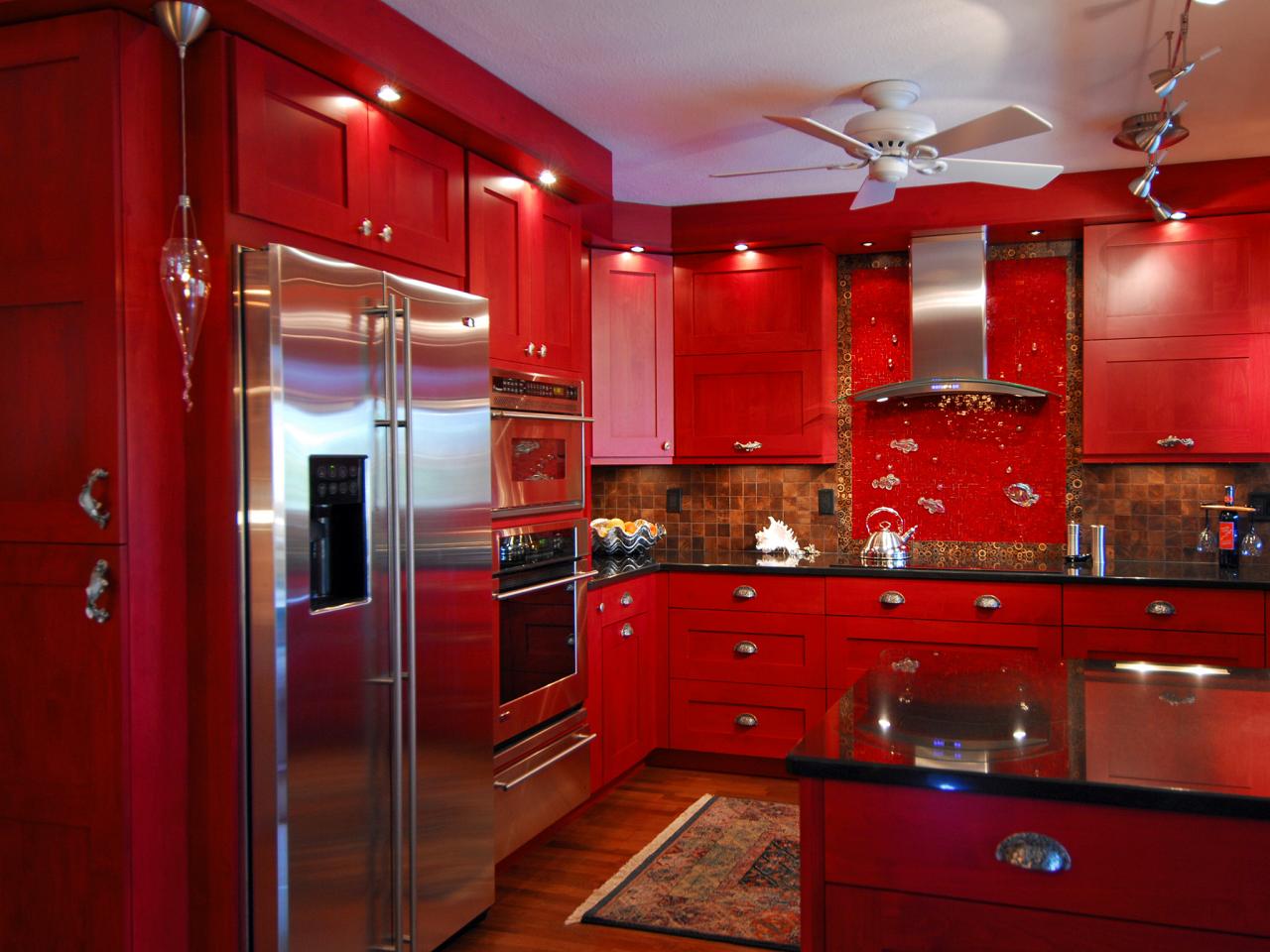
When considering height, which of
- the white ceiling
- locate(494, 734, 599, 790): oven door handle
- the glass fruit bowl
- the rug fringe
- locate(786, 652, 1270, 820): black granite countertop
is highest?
the white ceiling

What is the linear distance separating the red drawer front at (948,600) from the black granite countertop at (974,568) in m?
0.04

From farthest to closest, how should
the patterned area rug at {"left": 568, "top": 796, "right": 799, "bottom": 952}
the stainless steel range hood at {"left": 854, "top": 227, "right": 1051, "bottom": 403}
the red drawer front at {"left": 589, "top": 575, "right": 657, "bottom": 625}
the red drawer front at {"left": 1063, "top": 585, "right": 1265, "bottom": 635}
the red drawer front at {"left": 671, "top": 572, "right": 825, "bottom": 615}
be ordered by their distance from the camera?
the stainless steel range hood at {"left": 854, "top": 227, "right": 1051, "bottom": 403}, the red drawer front at {"left": 671, "top": 572, "right": 825, "bottom": 615}, the red drawer front at {"left": 589, "top": 575, "right": 657, "bottom": 625}, the red drawer front at {"left": 1063, "top": 585, "right": 1265, "bottom": 635}, the patterned area rug at {"left": 568, "top": 796, "right": 799, "bottom": 952}

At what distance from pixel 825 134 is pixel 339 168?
1.28 meters

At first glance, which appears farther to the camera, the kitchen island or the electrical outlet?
the electrical outlet

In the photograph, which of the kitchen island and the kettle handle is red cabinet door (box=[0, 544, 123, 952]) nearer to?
the kitchen island

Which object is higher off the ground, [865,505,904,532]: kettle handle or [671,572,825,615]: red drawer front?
[865,505,904,532]: kettle handle

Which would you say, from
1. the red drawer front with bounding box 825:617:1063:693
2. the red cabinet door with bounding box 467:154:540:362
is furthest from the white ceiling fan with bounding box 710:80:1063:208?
the red drawer front with bounding box 825:617:1063:693

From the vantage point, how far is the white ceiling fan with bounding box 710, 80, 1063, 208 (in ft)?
9.30

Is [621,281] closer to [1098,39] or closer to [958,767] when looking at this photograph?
[1098,39]

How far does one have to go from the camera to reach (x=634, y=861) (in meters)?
3.44

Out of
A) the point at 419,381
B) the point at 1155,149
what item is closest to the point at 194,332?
the point at 419,381

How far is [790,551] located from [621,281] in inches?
57.4

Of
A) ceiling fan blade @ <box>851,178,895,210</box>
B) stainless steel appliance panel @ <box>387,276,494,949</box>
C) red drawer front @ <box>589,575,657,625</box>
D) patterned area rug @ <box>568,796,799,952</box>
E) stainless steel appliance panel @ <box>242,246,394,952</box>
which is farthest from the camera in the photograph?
red drawer front @ <box>589,575,657,625</box>

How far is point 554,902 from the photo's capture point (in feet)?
10.3
